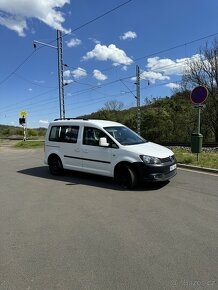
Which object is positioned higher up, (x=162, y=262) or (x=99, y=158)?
(x=99, y=158)

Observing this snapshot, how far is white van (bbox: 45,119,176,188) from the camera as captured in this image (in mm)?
7715

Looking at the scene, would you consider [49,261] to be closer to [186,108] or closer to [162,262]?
[162,262]

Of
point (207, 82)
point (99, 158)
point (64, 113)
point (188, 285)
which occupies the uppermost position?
point (207, 82)

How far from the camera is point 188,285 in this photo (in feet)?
10.8

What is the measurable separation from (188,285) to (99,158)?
220 inches

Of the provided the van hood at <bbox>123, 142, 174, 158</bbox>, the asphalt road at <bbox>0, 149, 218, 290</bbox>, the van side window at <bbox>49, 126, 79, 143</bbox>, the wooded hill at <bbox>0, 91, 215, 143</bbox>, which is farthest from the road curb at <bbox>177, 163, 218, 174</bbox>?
the wooded hill at <bbox>0, 91, 215, 143</bbox>

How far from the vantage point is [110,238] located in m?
4.62

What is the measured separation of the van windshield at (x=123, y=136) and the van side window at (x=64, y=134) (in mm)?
1176

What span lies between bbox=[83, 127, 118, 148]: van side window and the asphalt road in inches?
57.2

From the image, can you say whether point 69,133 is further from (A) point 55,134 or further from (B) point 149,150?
(B) point 149,150

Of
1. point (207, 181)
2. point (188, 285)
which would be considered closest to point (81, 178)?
point (207, 181)

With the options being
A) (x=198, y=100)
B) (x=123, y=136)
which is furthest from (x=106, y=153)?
(x=198, y=100)

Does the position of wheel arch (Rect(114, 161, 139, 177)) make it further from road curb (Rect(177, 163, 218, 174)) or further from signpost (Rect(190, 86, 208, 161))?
signpost (Rect(190, 86, 208, 161))

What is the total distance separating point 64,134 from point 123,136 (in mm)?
2137
